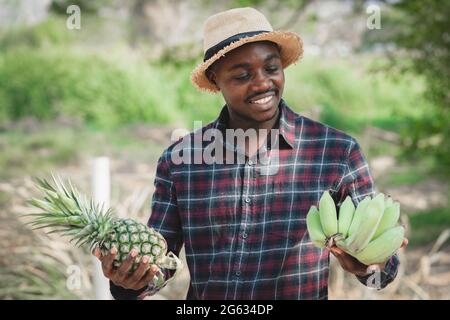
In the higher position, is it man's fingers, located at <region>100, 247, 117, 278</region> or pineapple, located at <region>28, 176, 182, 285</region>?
pineapple, located at <region>28, 176, 182, 285</region>

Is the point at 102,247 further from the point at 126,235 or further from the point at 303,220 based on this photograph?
the point at 303,220

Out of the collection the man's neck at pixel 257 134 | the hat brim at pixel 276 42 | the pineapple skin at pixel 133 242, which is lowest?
the pineapple skin at pixel 133 242

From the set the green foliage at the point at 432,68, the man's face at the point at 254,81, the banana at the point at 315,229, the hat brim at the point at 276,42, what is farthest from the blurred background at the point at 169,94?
the banana at the point at 315,229

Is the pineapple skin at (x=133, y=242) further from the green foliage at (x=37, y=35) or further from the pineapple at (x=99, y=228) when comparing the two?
the green foliage at (x=37, y=35)

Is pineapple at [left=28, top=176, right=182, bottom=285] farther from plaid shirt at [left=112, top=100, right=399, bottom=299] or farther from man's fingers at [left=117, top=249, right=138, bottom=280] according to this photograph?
plaid shirt at [left=112, top=100, right=399, bottom=299]

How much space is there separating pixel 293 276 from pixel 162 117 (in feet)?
28.6

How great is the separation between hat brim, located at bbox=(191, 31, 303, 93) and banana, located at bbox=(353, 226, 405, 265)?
2.66 ft

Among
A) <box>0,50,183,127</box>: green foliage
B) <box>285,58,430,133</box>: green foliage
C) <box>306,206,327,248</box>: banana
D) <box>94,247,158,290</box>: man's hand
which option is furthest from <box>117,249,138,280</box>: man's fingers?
<box>285,58,430,133</box>: green foliage

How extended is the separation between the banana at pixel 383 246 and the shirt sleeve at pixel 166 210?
2.47ft

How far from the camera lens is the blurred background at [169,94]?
631cm

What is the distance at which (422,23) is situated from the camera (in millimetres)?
6094

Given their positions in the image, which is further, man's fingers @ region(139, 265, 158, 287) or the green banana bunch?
man's fingers @ region(139, 265, 158, 287)

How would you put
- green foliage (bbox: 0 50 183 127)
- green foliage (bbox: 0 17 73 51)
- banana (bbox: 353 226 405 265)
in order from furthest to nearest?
green foliage (bbox: 0 17 73 51) < green foliage (bbox: 0 50 183 127) < banana (bbox: 353 226 405 265)

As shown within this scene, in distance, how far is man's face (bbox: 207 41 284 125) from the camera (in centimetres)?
243
